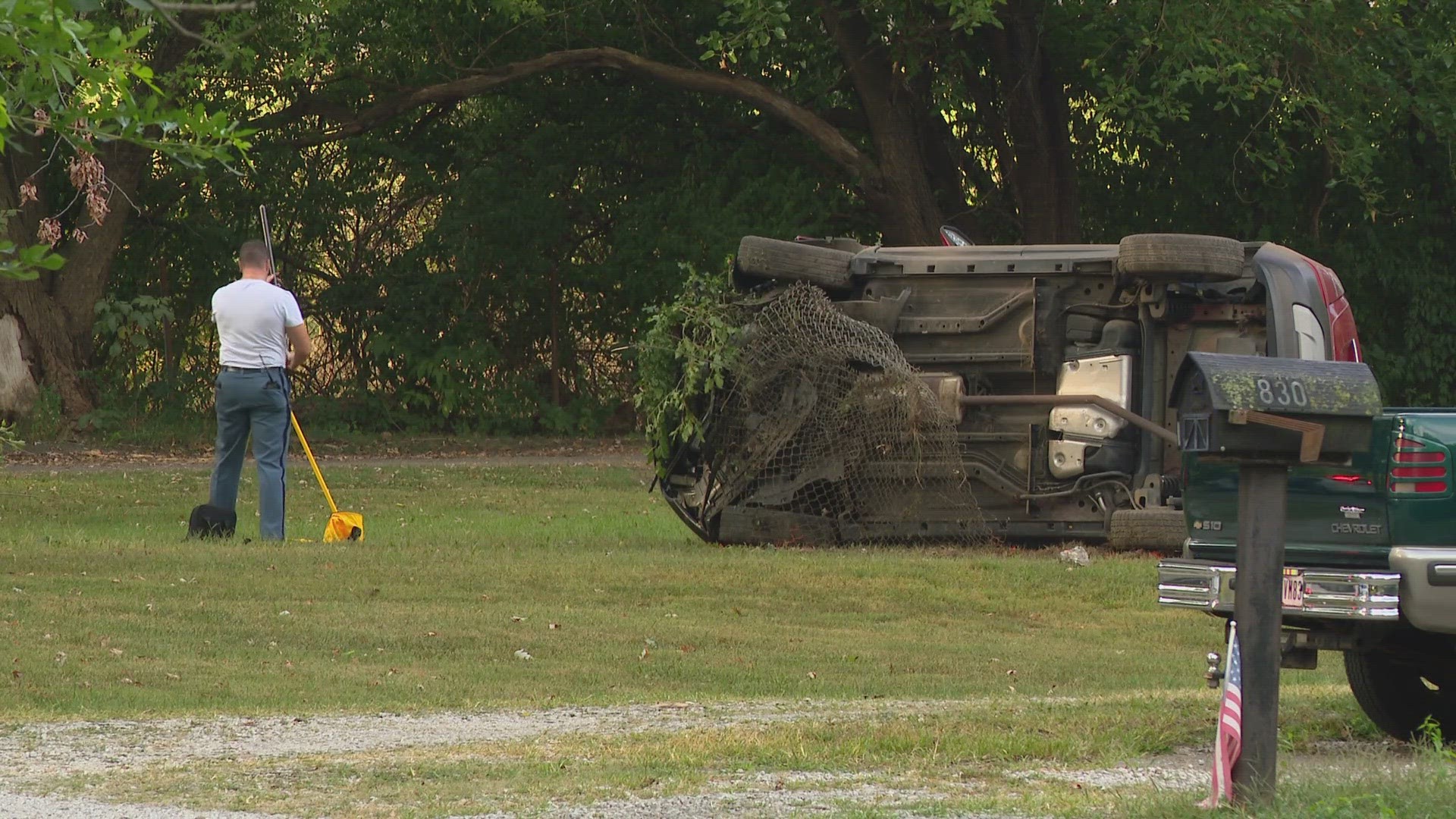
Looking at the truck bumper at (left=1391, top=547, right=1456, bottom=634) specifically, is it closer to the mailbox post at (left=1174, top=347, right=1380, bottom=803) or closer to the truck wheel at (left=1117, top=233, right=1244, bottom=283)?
the mailbox post at (left=1174, top=347, right=1380, bottom=803)

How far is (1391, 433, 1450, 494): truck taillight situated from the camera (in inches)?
287

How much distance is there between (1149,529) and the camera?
45.1ft

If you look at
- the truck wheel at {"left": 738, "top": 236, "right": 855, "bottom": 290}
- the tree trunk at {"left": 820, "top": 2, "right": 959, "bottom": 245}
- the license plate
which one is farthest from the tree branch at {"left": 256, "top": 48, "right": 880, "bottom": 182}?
the license plate

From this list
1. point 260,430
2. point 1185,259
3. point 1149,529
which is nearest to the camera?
point 1185,259

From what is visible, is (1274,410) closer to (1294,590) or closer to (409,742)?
(1294,590)

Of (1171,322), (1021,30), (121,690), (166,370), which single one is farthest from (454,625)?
(166,370)

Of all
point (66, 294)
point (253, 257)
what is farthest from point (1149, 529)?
point (66, 294)

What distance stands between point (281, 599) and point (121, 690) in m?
2.27

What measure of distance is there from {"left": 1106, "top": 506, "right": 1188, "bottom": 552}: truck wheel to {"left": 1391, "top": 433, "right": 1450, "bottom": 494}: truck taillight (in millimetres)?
6411

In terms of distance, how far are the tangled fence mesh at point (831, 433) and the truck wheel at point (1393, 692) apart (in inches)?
247

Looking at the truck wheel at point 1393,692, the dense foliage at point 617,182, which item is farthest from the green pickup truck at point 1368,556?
the dense foliage at point 617,182

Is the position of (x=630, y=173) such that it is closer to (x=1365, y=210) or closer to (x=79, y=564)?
(x=1365, y=210)

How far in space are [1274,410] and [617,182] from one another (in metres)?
22.8

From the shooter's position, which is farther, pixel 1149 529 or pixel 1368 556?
pixel 1149 529
